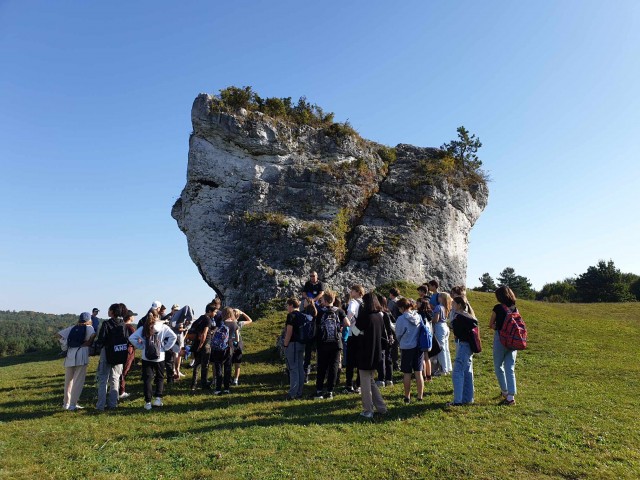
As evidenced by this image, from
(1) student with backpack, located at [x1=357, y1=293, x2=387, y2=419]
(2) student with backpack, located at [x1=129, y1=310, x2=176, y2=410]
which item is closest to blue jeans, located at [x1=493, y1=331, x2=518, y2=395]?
(1) student with backpack, located at [x1=357, y1=293, x2=387, y2=419]

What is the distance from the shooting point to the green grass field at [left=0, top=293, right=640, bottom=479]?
20.1 feet

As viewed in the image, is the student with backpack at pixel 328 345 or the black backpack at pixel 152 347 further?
the student with backpack at pixel 328 345

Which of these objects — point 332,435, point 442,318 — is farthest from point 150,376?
point 442,318

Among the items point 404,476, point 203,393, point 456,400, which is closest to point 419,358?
point 456,400

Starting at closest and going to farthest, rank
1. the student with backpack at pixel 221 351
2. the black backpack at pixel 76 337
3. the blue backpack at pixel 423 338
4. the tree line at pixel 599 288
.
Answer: the blue backpack at pixel 423 338 < the black backpack at pixel 76 337 < the student with backpack at pixel 221 351 < the tree line at pixel 599 288

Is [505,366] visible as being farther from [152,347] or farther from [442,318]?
[152,347]

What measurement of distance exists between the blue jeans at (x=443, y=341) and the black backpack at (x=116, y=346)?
323 inches

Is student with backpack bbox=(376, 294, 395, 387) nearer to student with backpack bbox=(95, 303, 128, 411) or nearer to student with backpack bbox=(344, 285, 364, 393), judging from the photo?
student with backpack bbox=(344, 285, 364, 393)

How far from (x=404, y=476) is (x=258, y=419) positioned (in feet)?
12.1

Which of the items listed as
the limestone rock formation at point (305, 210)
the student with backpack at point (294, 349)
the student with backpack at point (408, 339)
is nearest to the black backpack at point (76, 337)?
the student with backpack at point (294, 349)

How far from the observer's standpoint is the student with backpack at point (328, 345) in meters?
9.95

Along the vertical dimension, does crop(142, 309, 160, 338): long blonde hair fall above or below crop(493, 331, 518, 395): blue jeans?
above

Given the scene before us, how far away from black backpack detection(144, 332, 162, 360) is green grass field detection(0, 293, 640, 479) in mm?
1274

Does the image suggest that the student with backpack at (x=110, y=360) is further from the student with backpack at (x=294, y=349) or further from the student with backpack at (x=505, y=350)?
the student with backpack at (x=505, y=350)
